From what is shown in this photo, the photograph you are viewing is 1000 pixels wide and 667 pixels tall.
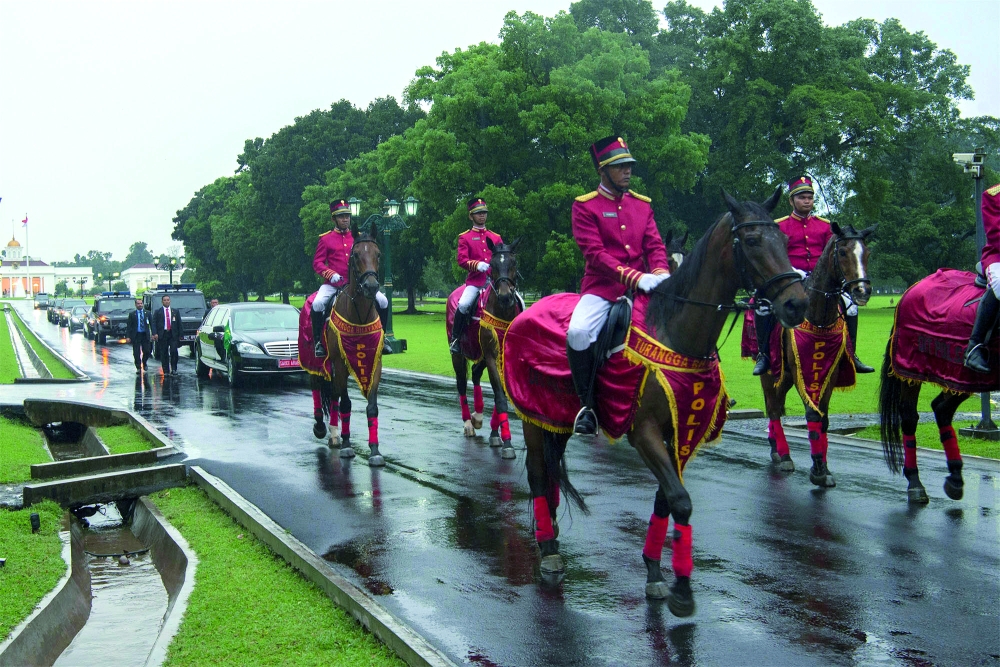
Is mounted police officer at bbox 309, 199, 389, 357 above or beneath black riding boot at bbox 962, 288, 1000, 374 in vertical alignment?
above

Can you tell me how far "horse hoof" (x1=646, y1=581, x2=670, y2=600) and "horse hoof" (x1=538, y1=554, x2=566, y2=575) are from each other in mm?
703

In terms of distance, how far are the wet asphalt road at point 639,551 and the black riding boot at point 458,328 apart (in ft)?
4.47

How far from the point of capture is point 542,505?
23.6 ft

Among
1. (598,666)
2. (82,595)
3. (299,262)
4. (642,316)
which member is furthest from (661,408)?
(299,262)

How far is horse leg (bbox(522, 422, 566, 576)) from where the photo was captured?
6836 mm

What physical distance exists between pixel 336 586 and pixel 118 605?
211 centimetres

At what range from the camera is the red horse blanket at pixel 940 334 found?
854 centimetres

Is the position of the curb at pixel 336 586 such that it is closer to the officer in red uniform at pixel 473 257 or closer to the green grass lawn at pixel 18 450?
the green grass lawn at pixel 18 450

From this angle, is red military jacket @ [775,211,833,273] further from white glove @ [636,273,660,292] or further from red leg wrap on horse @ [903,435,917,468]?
white glove @ [636,273,660,292]

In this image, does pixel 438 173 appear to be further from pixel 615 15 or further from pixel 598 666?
pixel 598 666

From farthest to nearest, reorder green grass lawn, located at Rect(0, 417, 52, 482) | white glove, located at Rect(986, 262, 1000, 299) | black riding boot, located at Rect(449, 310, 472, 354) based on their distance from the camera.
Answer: black riding boot, located at Rect(449, 310, 472, 354), green grass lawn, located at Rect(0, 417, 52, 482), white glove, located at Rect(986, 262, 1000, 299)

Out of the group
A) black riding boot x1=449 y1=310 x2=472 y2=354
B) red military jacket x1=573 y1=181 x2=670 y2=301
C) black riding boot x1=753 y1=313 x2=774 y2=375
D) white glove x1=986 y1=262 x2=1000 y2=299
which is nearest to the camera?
red military jacket x1=573 y1=181 x2=670 y2=301

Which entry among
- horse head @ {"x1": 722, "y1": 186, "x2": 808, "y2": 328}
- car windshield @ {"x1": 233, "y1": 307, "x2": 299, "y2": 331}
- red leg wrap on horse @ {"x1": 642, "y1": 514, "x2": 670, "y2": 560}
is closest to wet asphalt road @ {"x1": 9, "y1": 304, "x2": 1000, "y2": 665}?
red leg wrap on horse @ {"x1": 642, "y1": 514, "x2": 670, "y2": 560}

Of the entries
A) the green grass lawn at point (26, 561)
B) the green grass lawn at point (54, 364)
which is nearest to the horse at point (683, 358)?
the green grass lawn at point (26, 561)
